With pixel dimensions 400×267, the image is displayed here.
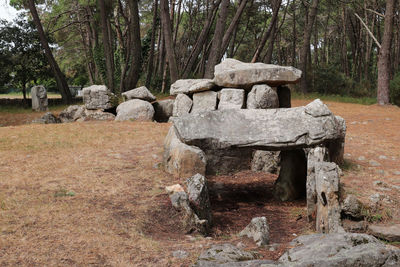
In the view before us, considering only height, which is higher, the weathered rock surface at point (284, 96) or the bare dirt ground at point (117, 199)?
the weathered rock surface at point (284, 96)

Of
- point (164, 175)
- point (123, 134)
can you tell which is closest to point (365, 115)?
point (123, 134)

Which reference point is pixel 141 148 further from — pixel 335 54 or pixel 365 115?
pixel 335 54

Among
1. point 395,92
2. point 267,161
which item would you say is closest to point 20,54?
point 267,161

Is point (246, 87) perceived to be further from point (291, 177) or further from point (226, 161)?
point (291, 177)

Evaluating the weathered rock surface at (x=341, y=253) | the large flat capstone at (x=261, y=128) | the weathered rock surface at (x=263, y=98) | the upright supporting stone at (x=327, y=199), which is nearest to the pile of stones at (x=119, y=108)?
the weathered rock surface at (x=263, y=98)

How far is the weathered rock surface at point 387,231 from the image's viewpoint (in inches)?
193

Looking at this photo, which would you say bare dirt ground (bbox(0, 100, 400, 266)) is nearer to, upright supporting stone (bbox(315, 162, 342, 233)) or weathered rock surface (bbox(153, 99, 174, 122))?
upright supporting stone (bbox(315, 162, 342, 233))

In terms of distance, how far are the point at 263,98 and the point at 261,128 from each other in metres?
2.87

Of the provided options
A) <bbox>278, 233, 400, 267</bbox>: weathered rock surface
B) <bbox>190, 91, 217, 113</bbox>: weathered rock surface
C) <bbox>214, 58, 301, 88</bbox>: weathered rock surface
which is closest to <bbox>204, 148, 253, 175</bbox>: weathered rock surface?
<bbox>214, 58, 301, 88</bbox>: weathered rock surface

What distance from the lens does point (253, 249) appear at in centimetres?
436

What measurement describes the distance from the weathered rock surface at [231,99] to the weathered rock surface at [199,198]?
410 cm

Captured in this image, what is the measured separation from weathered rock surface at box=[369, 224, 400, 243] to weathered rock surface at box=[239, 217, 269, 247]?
4.69 feet

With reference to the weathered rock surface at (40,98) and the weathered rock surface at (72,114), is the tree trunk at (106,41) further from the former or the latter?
the weathered rock surface at (40,98)

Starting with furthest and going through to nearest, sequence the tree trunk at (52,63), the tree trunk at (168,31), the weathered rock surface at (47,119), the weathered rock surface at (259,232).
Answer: the tree trunk at (52,63), the tree trunk at (168,31), the weathered rock surface at (47,119), the weathered rock surface at (259,232)
